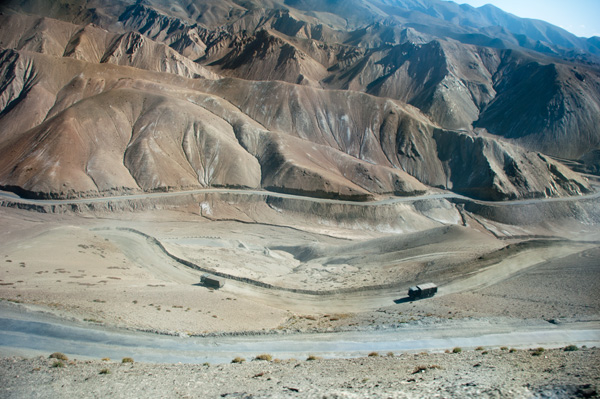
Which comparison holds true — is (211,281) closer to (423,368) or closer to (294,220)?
(423,368)

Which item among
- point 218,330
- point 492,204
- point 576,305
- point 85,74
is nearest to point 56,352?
point 218,330

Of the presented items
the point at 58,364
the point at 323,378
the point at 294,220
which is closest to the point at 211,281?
the point at 58,364

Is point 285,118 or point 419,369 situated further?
point 285,118

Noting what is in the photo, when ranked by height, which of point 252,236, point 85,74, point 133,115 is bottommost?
point 252,236

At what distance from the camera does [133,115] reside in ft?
238

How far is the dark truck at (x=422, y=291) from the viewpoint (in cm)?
2860

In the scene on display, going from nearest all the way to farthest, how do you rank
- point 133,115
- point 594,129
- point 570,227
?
point 570,227
point 133,115
point 594,129

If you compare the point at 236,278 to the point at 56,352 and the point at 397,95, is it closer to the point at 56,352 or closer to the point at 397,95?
the point at 56,352

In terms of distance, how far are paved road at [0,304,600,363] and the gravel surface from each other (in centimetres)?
239

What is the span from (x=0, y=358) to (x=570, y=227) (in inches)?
3008

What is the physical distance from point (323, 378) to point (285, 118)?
3086 inches

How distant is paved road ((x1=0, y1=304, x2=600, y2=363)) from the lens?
1862cm

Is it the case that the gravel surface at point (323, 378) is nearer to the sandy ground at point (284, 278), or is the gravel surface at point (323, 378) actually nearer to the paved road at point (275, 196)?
the sandy ground at point (284, 278)

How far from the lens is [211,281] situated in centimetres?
3108
